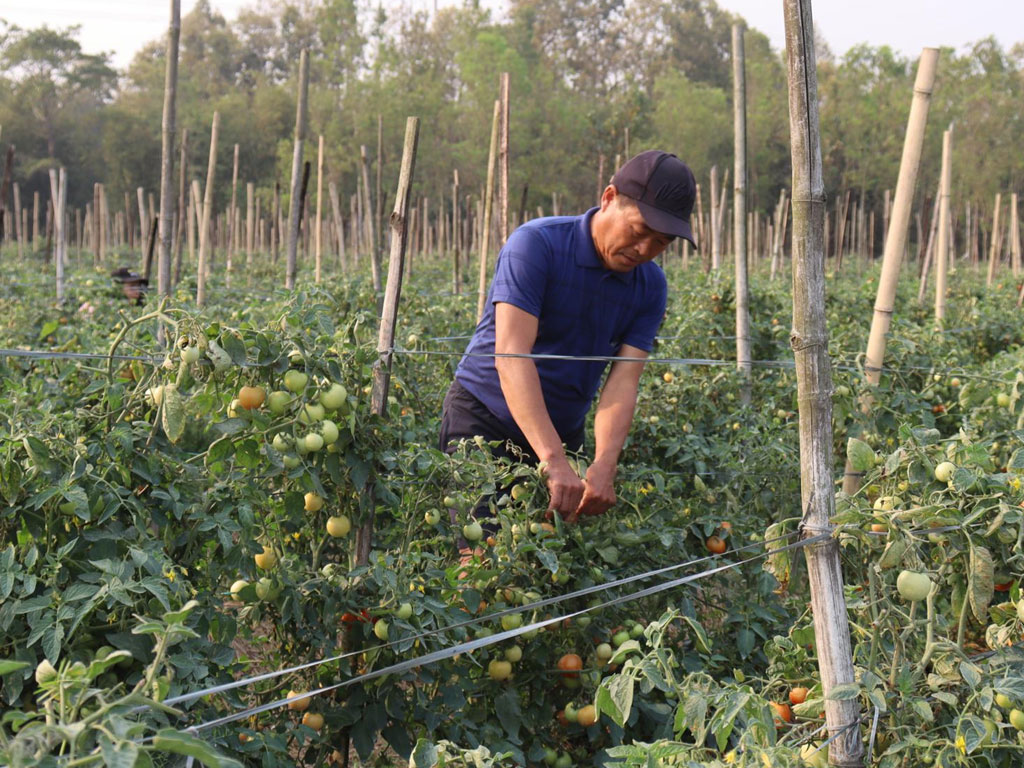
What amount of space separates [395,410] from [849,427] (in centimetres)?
174

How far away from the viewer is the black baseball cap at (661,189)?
91.4 inches

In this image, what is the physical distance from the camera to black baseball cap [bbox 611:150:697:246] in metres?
2.32

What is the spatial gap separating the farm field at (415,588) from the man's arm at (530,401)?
2.4 inches

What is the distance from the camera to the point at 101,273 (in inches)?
354

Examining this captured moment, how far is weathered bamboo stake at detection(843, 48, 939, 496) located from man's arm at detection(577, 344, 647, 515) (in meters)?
0.58

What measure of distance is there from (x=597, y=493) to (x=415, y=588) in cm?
51

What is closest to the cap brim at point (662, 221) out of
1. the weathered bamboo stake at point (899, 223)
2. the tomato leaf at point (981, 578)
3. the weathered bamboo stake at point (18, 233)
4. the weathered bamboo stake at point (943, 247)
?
the weathered bamboo stake at point (899, 223)

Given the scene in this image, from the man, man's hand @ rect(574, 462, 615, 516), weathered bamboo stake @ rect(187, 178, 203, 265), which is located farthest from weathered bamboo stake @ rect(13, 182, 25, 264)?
man's hand @ rect(574, 462, 615, 516)

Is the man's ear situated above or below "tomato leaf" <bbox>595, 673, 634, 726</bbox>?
above

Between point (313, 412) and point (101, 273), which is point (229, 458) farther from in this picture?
point (101, 273)

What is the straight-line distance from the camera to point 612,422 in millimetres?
2609

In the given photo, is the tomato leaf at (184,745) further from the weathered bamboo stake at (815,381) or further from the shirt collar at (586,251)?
the shirt collar at (586,251)

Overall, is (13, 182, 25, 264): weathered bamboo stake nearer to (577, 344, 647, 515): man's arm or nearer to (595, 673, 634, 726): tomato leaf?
(577, 344, 647, 515): man's arm

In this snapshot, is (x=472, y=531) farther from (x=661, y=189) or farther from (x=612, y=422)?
(x=661, y=189)
